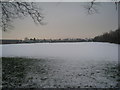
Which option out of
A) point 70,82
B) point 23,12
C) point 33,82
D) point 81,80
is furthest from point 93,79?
→ point 23,12

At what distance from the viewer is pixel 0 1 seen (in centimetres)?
1347

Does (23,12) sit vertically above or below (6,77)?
above

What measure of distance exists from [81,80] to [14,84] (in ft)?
12.4

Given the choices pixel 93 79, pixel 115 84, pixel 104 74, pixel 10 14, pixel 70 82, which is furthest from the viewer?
pixel 10 14

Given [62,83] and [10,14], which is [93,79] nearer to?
[62,83]

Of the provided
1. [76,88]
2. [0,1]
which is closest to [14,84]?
[76,88]

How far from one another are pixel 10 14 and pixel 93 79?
7439 millimetres

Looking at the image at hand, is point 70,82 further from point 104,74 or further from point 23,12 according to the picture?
point 23,12

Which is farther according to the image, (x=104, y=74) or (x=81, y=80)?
(x=104, y=74)

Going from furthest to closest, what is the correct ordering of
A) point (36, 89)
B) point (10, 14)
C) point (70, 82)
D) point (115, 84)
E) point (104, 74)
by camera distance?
point (10, 14) → point (104, 74) → point (70, 82) → point (115, 84) → point (36, 89)

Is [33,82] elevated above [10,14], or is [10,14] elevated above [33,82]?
[10,14]

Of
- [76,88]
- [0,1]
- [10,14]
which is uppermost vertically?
[0,1]

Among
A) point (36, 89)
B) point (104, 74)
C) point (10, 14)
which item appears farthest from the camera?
point (10, 14)

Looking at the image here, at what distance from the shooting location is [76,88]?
9.51 meters
